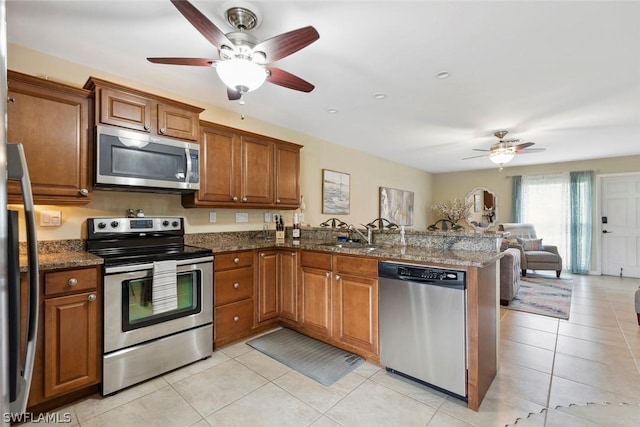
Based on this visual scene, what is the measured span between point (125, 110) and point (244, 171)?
3.76 feet

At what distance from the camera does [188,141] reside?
102 inches

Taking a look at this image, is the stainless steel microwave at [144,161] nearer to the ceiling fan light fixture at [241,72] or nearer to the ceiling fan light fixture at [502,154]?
the ceiling fan light fixture at [241,72]

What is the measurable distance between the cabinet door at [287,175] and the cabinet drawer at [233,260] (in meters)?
0.85

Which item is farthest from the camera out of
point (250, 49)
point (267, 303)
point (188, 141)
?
point (267, 303)

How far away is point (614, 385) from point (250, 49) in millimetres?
3336

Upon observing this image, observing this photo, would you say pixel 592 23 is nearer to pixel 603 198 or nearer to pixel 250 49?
pixel 250 49

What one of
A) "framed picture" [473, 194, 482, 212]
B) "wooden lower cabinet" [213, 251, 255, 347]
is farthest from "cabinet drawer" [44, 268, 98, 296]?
"framed picture" [473, 194, 482, 212]

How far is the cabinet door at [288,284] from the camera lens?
2871mm

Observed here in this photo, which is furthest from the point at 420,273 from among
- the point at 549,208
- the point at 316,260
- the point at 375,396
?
the point at 549,208

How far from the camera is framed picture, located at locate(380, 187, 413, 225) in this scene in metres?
5.99

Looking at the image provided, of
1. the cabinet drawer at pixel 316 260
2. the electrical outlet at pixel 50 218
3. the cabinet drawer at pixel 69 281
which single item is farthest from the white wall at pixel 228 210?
the cabinet drawer at pixel 316 260

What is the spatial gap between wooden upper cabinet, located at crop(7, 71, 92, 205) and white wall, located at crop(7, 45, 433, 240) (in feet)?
0.95

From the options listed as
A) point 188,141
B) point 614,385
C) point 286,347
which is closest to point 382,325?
point 286,347

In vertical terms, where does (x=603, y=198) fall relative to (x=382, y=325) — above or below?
above
